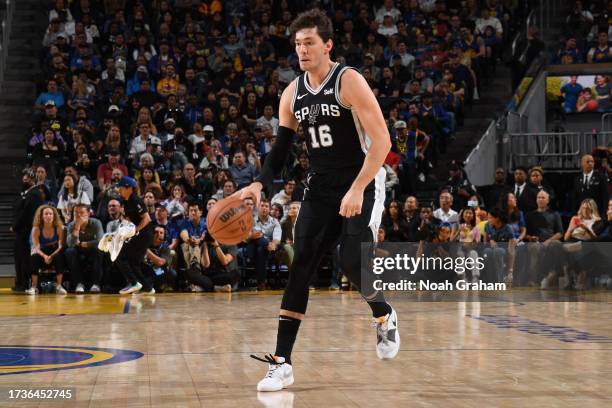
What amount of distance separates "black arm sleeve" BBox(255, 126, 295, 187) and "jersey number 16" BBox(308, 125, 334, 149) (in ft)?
0.67

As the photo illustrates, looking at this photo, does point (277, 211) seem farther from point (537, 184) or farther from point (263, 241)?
point (537, 184)

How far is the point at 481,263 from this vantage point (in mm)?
15141

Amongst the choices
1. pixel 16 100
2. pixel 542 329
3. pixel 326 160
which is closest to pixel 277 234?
pixel 542 329

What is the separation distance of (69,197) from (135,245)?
6.51 ft

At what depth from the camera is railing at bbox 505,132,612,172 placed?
19188 mm

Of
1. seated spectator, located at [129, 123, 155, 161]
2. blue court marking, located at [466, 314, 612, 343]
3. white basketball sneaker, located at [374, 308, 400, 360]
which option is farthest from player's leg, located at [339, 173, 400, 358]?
seated spectator, located at [129, 123, 155, 161]

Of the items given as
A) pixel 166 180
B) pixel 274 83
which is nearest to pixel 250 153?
pixel 166 180

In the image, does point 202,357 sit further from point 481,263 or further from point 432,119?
point 432,119

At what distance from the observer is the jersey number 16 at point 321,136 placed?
20.0 ft

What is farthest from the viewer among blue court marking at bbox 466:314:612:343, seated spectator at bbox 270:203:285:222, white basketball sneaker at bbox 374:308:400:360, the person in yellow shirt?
the person in yellow shirt

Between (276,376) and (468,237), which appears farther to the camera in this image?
(468,237)

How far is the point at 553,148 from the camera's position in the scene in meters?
19.5

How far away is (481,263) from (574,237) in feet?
4.89

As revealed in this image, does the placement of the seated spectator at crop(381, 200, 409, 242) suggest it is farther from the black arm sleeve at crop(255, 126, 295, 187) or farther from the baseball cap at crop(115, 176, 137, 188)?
the black arm sleeve at crop(255, 126, 295, 187)
